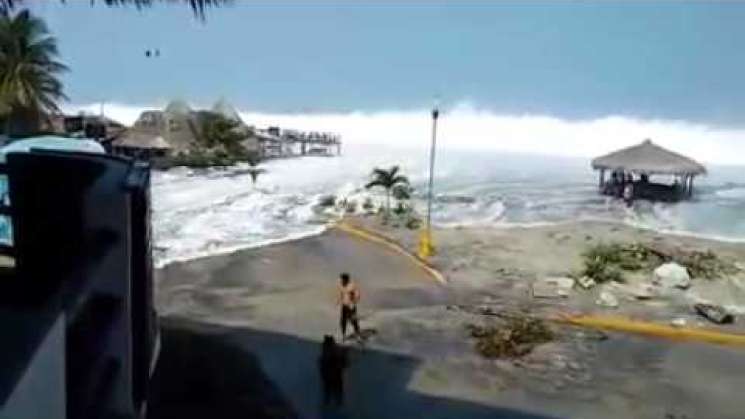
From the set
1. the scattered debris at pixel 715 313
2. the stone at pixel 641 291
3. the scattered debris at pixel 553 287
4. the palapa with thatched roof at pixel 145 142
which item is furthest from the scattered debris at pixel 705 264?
the palapa with thatched roof at pixel 145 142

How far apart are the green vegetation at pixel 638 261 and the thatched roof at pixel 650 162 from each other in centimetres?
1539

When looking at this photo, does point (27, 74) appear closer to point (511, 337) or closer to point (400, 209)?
point (400, 209)

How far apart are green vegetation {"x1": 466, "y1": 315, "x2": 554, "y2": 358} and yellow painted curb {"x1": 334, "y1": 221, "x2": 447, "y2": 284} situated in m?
5.21

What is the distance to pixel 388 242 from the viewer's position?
26.6 meters

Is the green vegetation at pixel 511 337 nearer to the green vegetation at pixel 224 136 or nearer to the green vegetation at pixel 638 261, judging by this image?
the green vegetation at pixel 638 261

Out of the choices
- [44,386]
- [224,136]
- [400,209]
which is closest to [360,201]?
[400,209]

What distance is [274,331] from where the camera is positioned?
49.9 feet

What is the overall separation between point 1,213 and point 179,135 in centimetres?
5437

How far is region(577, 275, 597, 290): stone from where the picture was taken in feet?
65.6

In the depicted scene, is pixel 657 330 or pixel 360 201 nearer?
pixel 657 330

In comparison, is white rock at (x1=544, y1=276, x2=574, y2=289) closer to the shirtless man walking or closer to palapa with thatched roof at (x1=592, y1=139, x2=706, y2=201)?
the shirtless man walking

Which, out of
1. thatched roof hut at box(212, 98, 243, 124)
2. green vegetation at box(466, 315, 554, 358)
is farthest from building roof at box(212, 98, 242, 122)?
green vegetation at box(466, 315, 554, 358)

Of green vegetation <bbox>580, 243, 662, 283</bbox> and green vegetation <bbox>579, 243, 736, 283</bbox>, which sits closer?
green vegetation <bbox>580, 243, 662, 283</bbox>

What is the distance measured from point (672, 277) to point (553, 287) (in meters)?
2.59
